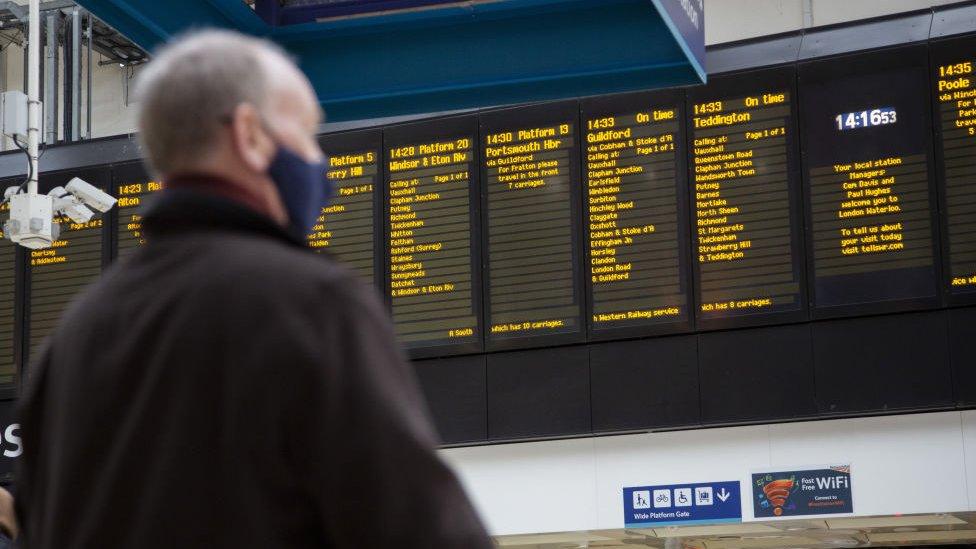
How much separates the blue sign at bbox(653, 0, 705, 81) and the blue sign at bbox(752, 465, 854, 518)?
432 cm

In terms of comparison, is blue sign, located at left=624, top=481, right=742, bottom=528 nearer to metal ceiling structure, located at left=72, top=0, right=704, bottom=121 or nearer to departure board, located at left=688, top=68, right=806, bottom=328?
departure board, located at left=688, top=68, right=806, bottom=328

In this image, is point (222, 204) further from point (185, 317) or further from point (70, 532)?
point (70, 532)

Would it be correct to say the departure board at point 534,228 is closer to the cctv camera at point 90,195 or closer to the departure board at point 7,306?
the cctv camera at point 90,195

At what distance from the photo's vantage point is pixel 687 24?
4.61 meters

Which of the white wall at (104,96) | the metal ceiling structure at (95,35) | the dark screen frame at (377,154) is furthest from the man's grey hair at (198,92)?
the white wall at (104,96)

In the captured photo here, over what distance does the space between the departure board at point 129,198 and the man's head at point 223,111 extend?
355 inches

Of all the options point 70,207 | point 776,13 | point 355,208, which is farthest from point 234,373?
point 776,13

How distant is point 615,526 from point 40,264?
458cm

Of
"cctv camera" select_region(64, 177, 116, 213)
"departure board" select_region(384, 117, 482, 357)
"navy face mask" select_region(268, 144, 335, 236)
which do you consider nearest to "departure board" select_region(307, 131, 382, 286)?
"departure board" select_region(384, 117, 482, 357)

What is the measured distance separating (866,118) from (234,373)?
781 cm

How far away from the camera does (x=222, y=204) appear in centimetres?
127

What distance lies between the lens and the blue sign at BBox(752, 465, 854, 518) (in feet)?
27.8

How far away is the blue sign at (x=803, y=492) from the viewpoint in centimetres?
846

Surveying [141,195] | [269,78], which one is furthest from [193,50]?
[141,195]
